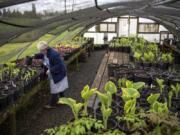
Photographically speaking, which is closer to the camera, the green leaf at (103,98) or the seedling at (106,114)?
the seedling at (106,114)

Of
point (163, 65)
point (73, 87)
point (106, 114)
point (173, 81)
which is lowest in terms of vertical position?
point (73, 87)

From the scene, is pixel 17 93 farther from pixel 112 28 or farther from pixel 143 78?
pixel 112 28

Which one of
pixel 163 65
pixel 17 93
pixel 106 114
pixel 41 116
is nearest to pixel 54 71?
pixel 41 116

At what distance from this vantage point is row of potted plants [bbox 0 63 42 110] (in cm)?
352

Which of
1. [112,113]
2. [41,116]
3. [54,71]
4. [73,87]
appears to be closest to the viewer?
[112,113]

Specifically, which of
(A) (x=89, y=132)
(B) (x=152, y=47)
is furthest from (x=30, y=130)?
(B) (x=152, y=47)

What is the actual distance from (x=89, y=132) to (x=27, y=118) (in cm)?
286

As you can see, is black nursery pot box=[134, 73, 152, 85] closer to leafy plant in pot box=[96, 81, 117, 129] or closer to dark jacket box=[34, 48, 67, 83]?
dark jacket box=[34, 48, 67, 83]

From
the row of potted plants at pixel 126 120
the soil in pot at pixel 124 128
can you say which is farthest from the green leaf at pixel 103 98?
the soil in pot at pixel 124 128

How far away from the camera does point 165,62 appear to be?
6008 mm

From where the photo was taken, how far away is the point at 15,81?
4297 millimetres

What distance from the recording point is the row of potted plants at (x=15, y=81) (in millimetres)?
3520

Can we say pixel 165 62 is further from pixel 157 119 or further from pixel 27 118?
pixel 157 119

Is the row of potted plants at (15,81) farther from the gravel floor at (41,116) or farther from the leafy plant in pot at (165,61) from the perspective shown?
the leafy plant in pot at (165,61)
